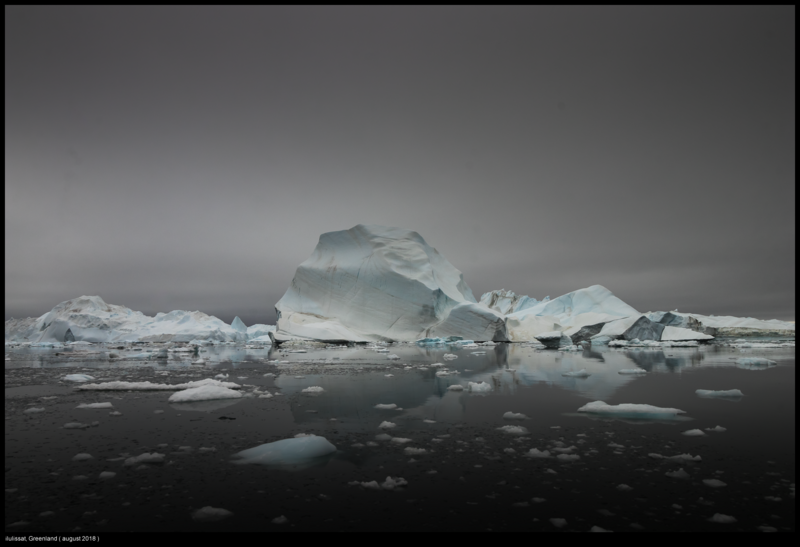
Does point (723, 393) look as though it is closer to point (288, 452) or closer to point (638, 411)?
point (638, 411)

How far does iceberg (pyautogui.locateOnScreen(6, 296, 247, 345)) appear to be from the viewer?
37.8 meters

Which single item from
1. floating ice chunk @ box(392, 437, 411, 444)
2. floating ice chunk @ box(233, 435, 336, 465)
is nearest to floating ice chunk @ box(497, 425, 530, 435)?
floating ice chunk @ box(392, 437, 411, 444)

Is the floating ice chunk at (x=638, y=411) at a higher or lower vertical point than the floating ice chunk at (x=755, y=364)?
higher

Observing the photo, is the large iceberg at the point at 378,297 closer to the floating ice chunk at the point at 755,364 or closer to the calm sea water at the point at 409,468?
the floating ice chunk at the point at 755,364

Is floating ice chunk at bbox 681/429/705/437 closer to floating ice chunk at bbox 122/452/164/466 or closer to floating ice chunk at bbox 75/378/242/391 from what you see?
floating ice chunk at bbox 122/452/164/466

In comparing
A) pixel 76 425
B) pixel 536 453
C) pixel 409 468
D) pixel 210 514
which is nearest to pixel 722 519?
pixel 536 453

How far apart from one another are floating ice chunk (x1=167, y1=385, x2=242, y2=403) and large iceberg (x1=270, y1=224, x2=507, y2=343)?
22760mm

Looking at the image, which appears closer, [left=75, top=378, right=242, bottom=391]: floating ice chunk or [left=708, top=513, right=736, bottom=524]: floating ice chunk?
[left=708, top=513, right=736, bottom=524]: floating ice chunk

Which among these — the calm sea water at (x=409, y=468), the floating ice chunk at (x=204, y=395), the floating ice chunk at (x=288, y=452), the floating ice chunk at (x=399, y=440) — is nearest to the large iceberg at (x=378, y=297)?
the floating ice chunk at (x=204, y=395)

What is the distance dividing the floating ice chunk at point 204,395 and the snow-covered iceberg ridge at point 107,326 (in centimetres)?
3376

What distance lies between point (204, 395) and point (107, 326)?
39692 millimetres

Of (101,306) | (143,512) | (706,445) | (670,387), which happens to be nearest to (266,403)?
(143,512)

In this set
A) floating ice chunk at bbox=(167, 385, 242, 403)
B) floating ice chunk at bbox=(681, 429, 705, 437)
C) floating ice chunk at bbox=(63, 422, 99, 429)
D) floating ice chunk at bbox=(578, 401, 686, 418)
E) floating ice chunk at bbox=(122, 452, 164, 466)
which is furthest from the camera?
floating ice chunk at bbox=(167, 385, 242, 403)

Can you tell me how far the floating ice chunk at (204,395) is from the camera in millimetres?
7189
